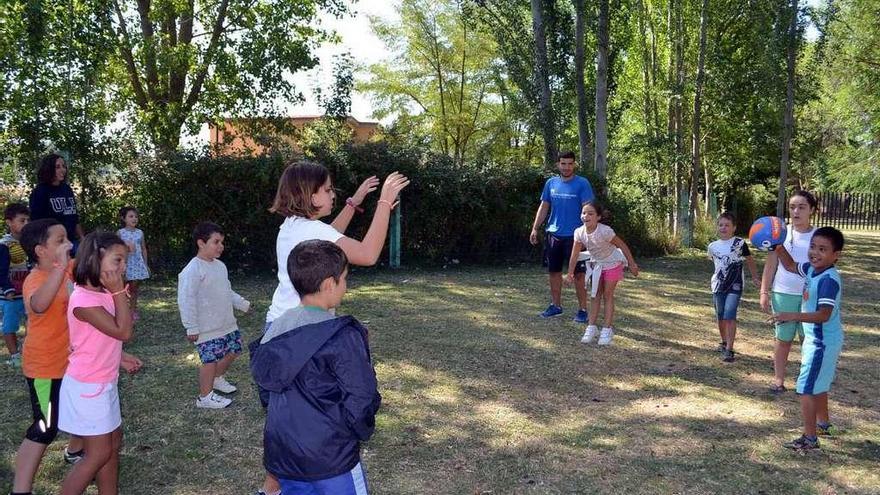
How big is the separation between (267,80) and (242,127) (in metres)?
1.46

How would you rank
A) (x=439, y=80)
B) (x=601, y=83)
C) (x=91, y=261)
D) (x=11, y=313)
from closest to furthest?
(x=91, y=261)
(x=11, y=313)
(x=601, y=83)
(x=439, y=80)

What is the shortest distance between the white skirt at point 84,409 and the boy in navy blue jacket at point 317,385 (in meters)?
1.15

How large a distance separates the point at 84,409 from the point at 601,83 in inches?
532

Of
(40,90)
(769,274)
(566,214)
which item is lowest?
(769,274)

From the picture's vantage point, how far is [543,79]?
15344mm

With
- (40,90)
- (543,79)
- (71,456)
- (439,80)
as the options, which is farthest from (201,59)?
(439,80)

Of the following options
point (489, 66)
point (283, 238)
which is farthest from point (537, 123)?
point (489, 66)

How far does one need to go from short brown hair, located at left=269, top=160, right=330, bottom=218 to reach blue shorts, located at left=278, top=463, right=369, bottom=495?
1.24m

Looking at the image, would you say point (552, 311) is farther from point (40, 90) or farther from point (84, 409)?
point (40, 90)

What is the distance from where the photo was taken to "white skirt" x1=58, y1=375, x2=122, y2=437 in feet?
10.3

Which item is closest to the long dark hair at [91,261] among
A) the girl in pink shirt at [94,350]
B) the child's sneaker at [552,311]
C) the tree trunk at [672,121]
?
the girl in pink shirt at [94,350]

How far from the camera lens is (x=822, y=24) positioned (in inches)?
639

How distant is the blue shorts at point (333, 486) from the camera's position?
7.98ft

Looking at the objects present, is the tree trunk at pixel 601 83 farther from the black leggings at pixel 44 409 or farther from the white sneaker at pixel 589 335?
the black leggings at pixel 44 409
